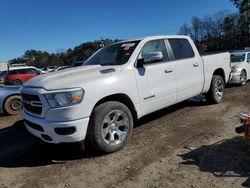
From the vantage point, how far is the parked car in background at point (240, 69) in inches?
424

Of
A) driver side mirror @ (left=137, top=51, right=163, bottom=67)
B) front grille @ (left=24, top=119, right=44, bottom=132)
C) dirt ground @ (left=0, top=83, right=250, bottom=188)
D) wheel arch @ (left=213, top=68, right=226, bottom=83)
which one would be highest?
driver side mirror @ (left=137, top=51, right=163, bottom=67)

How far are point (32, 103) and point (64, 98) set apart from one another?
71cm

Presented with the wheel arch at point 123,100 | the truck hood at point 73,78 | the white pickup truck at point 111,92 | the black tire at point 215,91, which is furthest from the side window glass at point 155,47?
the black tire at point 215,91

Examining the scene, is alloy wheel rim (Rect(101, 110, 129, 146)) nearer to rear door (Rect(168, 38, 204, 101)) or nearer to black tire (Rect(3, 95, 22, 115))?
rear door (Rect(168, 38, 204, 101))

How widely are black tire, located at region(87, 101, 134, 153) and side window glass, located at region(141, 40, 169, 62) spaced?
1.37 metres

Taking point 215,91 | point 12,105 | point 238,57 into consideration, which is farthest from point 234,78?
point 12,105

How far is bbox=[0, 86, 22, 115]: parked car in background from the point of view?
845 centimetres

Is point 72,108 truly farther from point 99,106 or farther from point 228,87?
point 228,87

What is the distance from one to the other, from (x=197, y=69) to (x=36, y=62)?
362 ft

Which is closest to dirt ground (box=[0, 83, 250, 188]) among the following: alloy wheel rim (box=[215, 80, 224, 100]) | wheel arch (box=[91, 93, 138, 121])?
wheel arch (box=[91, 93, 138, 121])

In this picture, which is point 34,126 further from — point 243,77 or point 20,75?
point 20,75

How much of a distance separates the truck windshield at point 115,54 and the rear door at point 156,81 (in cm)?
26

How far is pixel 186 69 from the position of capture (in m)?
6.01

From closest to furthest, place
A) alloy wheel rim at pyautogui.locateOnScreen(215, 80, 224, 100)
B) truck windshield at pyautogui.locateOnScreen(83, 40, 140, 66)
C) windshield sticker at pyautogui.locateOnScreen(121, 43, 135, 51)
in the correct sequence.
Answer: truck windshield at pyautogui.locateOnScreen(83, 40, 140, 66) → windshield sticker at pyautogui.locateOnScreen(121, 43, 135, 51) → alloy wheel rim at pyautogui.locateOnScreen(215, 80, 224, 100)
